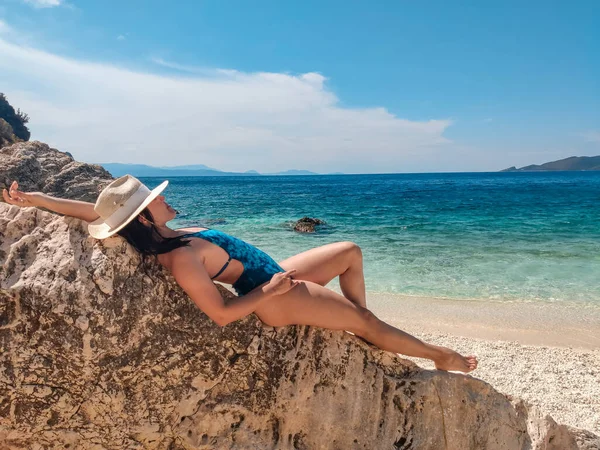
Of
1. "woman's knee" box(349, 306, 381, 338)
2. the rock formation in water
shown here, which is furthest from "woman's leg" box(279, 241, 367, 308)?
the rock formation in water

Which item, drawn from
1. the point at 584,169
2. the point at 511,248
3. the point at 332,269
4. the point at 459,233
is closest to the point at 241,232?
the point at 459,233

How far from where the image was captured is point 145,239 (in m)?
2.69

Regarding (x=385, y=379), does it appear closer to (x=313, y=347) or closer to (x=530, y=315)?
(x=313, y=347)

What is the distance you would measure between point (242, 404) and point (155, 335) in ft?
2.32

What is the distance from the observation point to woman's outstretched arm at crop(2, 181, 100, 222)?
2.72 metres

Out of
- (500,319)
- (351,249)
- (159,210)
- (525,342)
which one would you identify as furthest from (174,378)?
(500,319)

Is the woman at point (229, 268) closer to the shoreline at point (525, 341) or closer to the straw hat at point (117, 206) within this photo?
the straw hat at point (117, 206)

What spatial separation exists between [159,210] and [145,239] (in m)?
0.22

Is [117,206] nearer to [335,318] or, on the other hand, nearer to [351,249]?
[335,318]

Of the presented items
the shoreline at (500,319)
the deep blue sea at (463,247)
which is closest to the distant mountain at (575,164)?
the deep blue sea at (463,247)

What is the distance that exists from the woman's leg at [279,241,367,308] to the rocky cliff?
475 mm

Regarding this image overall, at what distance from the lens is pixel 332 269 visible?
3412mm

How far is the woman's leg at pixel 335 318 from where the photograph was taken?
2.88m

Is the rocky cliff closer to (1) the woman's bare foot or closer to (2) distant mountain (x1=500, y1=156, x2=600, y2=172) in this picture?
(1) the woman's bare foot
